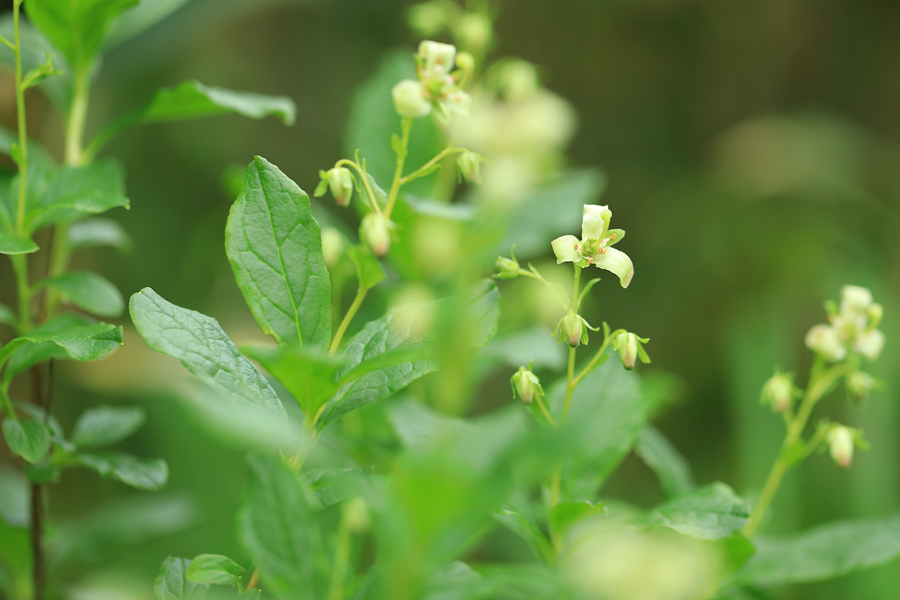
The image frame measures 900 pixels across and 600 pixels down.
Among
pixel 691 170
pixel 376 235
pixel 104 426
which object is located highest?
pixel 376 235

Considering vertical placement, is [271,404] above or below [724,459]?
above

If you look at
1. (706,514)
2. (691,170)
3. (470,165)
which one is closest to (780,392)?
(706,514)

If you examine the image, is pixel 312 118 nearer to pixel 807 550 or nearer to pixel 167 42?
pixel 167 42

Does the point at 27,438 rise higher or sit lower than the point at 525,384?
lower

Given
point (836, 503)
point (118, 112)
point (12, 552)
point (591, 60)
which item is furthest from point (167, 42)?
point (836, 503)

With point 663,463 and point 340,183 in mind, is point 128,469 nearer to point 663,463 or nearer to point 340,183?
point 340,183

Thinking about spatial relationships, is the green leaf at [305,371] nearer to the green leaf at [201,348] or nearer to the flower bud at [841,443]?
the green leaf at [201,348]
